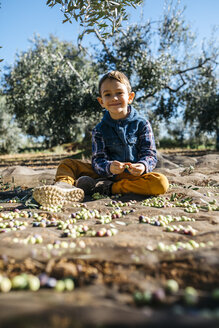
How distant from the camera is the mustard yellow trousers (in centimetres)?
351

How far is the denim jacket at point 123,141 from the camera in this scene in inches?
155

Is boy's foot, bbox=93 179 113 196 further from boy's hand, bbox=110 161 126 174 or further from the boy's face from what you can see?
the boy's face

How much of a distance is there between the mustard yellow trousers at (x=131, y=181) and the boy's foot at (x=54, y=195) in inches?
23.5

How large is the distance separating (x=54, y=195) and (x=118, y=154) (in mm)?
1389

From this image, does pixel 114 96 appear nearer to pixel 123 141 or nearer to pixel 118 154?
pixel 123 141

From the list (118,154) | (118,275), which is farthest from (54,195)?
(118,275)

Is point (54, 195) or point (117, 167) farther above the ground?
point (117, 167)

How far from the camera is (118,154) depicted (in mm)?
4004

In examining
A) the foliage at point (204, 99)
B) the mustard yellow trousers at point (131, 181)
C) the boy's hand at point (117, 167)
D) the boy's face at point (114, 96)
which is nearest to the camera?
the boy's hand at point (117, 167)

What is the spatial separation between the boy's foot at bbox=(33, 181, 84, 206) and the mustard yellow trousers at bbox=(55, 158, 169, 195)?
0.60 meters

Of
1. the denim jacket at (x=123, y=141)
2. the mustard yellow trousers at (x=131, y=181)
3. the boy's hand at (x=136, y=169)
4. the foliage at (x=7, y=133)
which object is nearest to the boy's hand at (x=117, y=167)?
the boy's hand at (x=136, y=169)

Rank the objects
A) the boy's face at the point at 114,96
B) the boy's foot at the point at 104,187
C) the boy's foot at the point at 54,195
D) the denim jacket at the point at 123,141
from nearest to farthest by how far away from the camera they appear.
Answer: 1. the boy's foot at the point at 54,195
2. the boy's face at the point at 114,96
3. the boy's foot at the point at 104,187
4. the denim jacket at the point at 123,141

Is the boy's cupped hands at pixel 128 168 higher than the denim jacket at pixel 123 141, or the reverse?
the denim jacket at pixel 123 141

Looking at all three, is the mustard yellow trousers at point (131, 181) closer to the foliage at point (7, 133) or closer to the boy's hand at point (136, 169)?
the boy's hand at point (136, 169)
